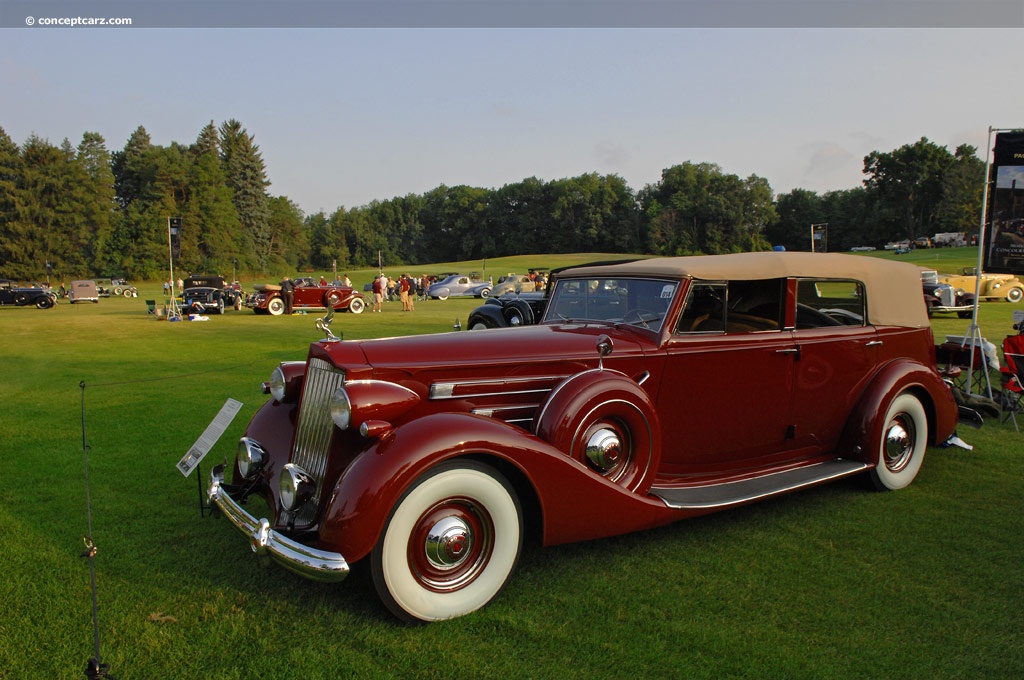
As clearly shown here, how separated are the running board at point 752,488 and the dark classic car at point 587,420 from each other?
20mm

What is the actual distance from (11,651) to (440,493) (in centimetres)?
197

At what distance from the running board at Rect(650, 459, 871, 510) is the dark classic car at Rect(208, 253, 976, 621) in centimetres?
2

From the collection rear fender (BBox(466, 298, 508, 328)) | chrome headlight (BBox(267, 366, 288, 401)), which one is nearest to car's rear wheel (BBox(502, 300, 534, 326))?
rear fender (BBox(466, 298, 508, 328))

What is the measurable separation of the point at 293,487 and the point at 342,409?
460 millimetres

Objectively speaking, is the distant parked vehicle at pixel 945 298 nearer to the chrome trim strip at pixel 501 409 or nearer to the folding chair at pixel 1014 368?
the folding chair at pixel 1014 368

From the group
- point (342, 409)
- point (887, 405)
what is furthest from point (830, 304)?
point (342, 409)

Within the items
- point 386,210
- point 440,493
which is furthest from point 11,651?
point 386,210

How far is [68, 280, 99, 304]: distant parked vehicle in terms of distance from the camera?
122 ft

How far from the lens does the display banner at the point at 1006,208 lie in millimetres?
6852

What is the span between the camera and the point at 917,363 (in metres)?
5.00

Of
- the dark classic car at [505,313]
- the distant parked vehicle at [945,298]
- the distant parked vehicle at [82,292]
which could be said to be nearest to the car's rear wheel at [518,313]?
the dark classic car at [505,313]

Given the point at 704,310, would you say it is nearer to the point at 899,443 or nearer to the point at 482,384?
the point at 482,384

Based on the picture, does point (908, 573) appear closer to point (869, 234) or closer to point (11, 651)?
point (11, 651)

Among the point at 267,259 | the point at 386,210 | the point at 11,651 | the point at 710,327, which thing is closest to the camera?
the point at 11,651
